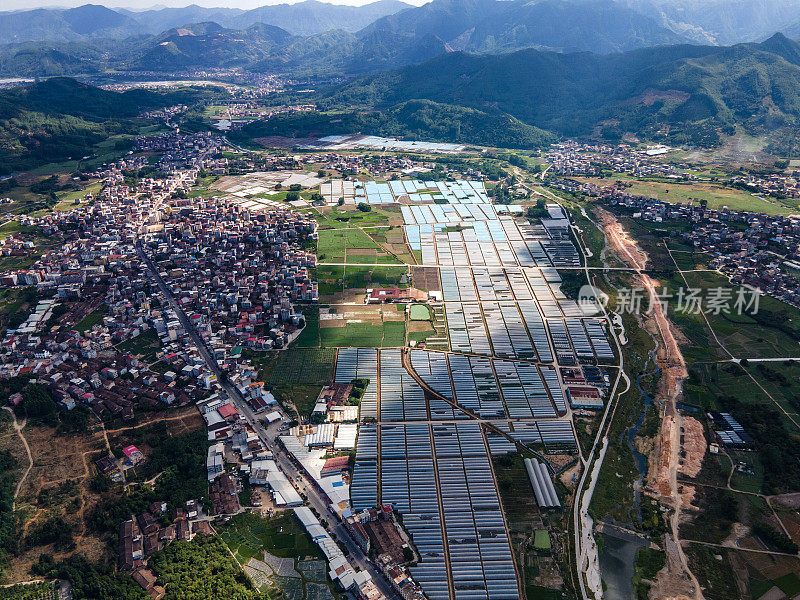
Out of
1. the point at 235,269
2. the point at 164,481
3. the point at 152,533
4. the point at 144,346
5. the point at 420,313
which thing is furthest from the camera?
the point at 235,269

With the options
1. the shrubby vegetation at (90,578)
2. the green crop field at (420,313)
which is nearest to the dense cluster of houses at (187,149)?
the green crop field at (420,313)

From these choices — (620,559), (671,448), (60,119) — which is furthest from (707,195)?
(60,119)

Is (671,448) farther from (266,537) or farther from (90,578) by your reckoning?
(90,578)

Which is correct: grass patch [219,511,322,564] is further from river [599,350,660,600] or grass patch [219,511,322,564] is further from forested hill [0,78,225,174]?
forested hill [0,78,225,174]

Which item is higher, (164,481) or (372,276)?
(372,276)

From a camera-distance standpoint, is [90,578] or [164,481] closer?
[90,578]

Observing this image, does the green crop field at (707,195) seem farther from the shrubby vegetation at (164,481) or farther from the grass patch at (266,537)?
the shrubby vegetation at (164,481)

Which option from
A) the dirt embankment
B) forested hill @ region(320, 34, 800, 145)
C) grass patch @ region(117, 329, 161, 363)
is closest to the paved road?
grass patch @ region(117, 329, 161, 363)
